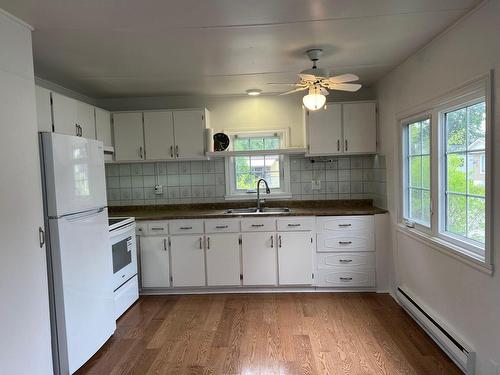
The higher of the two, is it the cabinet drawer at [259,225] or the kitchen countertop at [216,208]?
the kitchen countertop at [216,208]

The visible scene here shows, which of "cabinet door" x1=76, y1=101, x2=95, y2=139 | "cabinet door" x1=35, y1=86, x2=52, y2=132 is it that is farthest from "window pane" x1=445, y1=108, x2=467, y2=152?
"cabinet door" x1=76, y1=101, x2=95, y2=139

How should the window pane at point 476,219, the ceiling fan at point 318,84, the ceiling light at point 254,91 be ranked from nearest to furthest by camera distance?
the window pane at point 476,219
the ceiling fan at point 318,84
the ceiling light at point 254,91

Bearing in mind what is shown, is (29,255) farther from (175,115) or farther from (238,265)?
(175,115)

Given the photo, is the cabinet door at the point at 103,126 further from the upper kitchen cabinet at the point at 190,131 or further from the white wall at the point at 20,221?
the white wall at the point at 20,221

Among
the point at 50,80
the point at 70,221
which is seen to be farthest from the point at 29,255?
the point at 50,80

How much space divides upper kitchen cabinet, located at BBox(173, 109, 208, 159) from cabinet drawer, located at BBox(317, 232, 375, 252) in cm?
167

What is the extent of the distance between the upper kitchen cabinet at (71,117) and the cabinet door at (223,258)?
164cm

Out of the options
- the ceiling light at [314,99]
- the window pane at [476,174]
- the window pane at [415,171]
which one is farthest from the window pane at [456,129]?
the ceiling light at [314,99]

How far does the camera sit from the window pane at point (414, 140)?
2.96 m

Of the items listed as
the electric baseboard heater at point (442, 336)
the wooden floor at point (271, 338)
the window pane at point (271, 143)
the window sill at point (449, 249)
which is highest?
the window pane at point (271, 143)

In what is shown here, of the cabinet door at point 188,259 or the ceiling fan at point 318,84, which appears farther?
the cabinet door at point 188,259

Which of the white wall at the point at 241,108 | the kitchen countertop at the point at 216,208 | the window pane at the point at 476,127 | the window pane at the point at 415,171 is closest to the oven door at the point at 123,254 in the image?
the kitchen countertop at the point at 216,208

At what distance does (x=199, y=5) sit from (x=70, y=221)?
1.60 metres

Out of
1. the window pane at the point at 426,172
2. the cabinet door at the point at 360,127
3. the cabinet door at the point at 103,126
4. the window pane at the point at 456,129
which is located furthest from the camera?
the cabinet door at the point at 360,127
